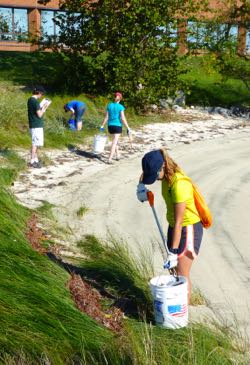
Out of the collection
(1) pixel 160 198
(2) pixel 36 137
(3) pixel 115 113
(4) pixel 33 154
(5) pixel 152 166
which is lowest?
(1) pixel 160 198

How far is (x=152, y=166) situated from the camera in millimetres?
5438

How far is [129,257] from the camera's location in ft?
23.4

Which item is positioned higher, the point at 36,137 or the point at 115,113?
the point at 115,113

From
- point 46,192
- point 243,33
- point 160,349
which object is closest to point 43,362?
point 160,349

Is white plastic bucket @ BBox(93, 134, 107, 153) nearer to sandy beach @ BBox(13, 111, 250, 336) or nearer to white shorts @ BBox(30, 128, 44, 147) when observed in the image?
sandy beach @ BBox(13, 111, 250, 336)

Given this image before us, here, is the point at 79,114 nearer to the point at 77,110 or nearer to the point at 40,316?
the point at 77,110

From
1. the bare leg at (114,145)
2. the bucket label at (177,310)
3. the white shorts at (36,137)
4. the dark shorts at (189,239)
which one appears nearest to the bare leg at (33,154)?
the white shorts at (36,137)

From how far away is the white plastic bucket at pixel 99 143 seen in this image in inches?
543

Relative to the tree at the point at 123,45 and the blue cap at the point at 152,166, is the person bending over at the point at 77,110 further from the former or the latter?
the blue cap at the point at 152,166

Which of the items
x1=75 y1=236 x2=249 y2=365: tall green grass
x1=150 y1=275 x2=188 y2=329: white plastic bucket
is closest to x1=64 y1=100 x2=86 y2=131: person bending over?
x1=75 y1=236 x2=249 y2=365: tall green grass

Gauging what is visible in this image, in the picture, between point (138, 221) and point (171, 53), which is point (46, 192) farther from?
point (171, 53)

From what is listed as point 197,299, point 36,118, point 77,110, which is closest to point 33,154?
point 36,118

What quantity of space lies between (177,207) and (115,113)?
322 inches

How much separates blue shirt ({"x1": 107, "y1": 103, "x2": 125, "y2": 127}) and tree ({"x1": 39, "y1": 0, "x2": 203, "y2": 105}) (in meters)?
4.84
